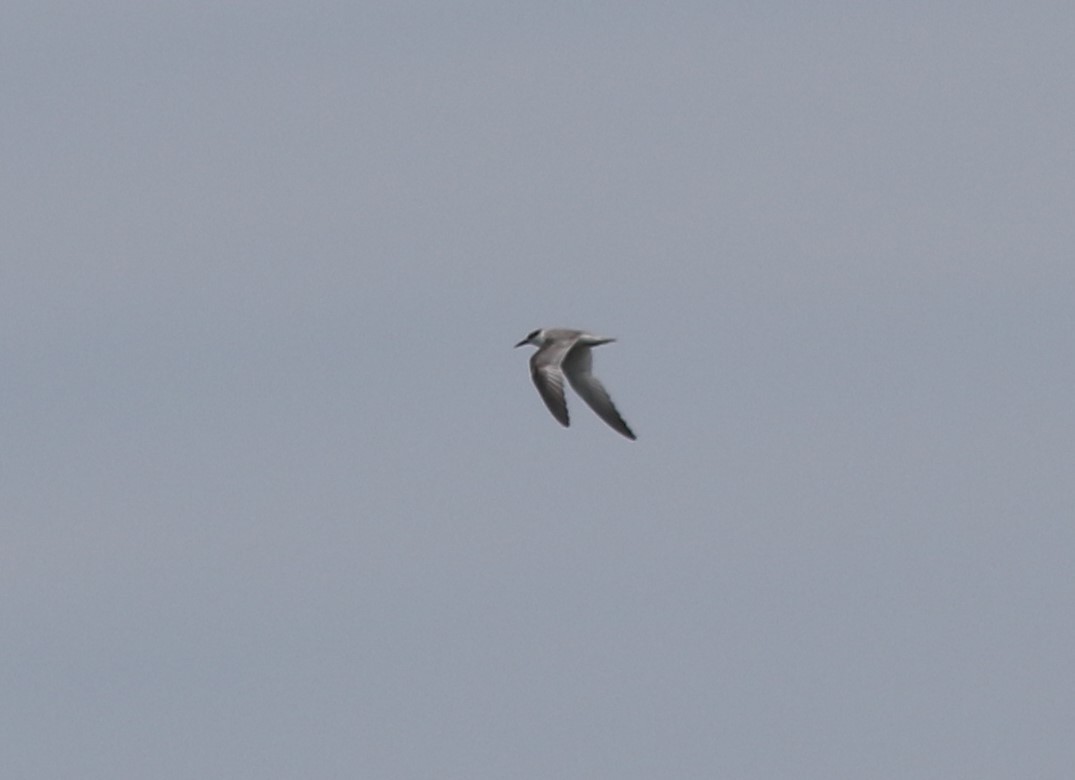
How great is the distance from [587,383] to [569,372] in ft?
1.55

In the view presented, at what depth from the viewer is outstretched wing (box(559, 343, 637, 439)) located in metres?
38.2

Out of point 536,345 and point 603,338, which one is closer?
point 603,338

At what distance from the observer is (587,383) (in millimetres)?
38406

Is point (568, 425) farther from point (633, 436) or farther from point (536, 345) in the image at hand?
point (536, 345)

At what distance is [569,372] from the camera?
38562 millimetres

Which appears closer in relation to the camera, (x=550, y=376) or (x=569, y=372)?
(x=550, y=376)

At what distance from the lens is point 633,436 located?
3594 cm

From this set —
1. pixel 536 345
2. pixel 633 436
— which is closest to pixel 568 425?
pixel 633 436

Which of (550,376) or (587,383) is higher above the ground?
(587,383)

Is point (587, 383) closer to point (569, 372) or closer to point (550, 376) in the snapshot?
point (569, 372)

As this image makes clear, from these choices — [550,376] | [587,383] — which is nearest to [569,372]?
[587,383]

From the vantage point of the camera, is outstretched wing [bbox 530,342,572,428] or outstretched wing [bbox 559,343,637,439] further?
outstretched wing [bbox 559,343,637,439]

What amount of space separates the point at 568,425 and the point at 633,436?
1666 millimetres

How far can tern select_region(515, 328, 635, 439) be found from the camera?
37.3m
